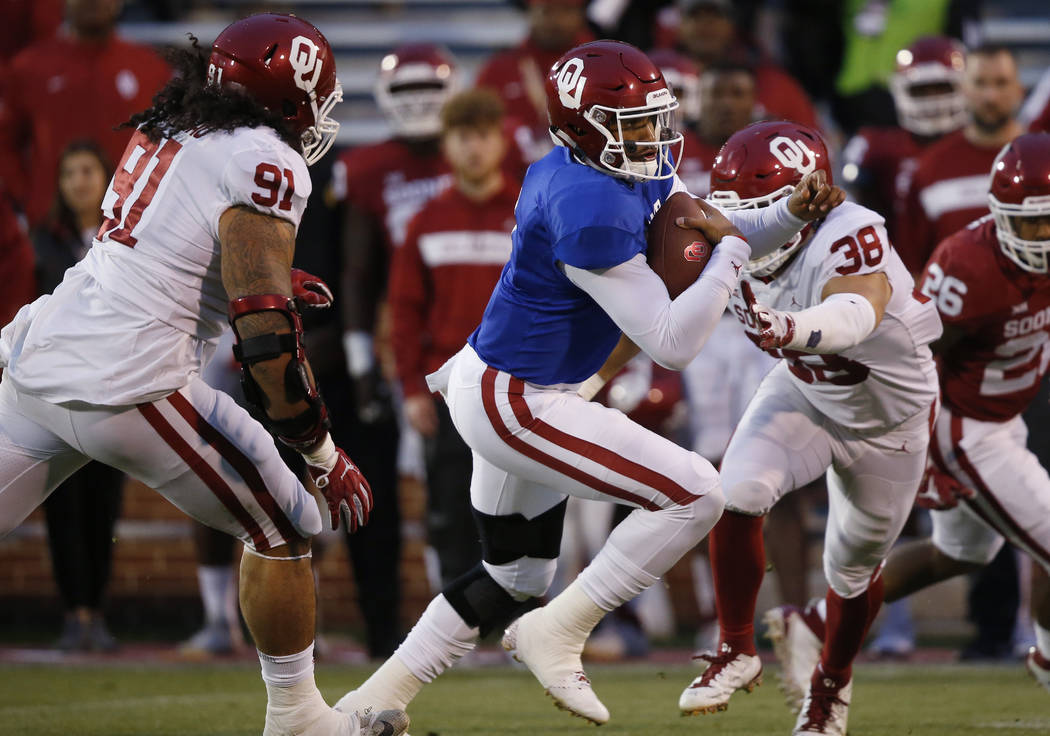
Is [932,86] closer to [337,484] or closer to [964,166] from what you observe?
[964,166]

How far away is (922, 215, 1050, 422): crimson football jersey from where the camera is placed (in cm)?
454

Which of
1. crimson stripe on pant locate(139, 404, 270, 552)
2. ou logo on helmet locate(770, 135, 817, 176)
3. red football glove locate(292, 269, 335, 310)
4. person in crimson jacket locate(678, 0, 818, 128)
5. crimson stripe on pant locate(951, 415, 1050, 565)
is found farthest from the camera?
person in crimson jacket locate(678, 0, 818, 128)

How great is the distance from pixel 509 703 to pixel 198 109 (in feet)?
8.36

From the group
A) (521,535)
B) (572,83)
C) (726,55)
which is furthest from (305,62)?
(726,55)

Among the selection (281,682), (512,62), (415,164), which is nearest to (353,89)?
(512,62)

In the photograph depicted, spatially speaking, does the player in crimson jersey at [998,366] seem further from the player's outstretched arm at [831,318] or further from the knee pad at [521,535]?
the knee pad at [521,535]

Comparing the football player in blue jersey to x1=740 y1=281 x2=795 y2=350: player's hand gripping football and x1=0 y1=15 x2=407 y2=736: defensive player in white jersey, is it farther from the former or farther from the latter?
x1=0 y1=15 x2=407 y2=736: defensive player in white jersey

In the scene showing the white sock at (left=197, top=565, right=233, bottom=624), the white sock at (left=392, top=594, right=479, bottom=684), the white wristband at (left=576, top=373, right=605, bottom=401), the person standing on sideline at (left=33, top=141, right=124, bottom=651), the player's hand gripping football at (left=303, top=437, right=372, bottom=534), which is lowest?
the white sock at (left=197, top=565, right=233, bottom=624)

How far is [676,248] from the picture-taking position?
11.9ft

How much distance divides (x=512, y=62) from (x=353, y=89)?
223cm

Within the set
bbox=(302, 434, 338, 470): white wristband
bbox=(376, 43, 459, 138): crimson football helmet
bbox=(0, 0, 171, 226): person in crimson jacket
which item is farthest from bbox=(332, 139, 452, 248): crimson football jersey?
bbox=(302, 434, 338, 470): white wristband

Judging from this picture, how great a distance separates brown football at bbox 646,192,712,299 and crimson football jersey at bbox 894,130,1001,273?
2861 mm

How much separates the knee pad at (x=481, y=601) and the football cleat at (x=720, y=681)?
1.67 ft

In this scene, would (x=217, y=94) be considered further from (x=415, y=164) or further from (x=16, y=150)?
(x=16, y=150)
